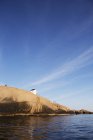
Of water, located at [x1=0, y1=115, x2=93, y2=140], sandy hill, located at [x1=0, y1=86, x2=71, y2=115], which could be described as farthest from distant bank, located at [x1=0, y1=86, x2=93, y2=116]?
water, located at [x1=0, y1=115, x2=93, y2=140]

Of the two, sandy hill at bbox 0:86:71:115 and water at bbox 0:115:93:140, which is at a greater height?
sandy hill at bbox 0:86:71:115

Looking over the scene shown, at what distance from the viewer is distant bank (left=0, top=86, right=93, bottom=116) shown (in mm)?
67425

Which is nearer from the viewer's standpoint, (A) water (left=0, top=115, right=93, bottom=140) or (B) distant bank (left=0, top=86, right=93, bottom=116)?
(A) water (left=0, top=115, right=93, bottom=140)

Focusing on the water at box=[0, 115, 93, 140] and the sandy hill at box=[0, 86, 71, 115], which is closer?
the water at box=[0, 115, 93, 140]

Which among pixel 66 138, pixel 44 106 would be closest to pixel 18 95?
pixel 44 106

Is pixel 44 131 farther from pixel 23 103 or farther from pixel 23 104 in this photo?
pixel 23 103

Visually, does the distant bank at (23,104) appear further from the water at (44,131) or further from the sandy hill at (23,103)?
the water at (44,131)

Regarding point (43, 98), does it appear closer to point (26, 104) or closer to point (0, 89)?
point (26, 104)

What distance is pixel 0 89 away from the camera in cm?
7244

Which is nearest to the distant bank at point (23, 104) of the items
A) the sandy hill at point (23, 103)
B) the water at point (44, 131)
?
the sandy hill at point (23, 103)

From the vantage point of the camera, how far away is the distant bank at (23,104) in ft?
221

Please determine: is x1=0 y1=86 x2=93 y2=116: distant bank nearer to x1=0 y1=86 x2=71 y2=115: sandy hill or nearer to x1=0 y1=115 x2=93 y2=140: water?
x1=0 y1=86 x2=71 y2=115: sandy hill

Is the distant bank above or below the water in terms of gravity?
above

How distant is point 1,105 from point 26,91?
12.5 metres
